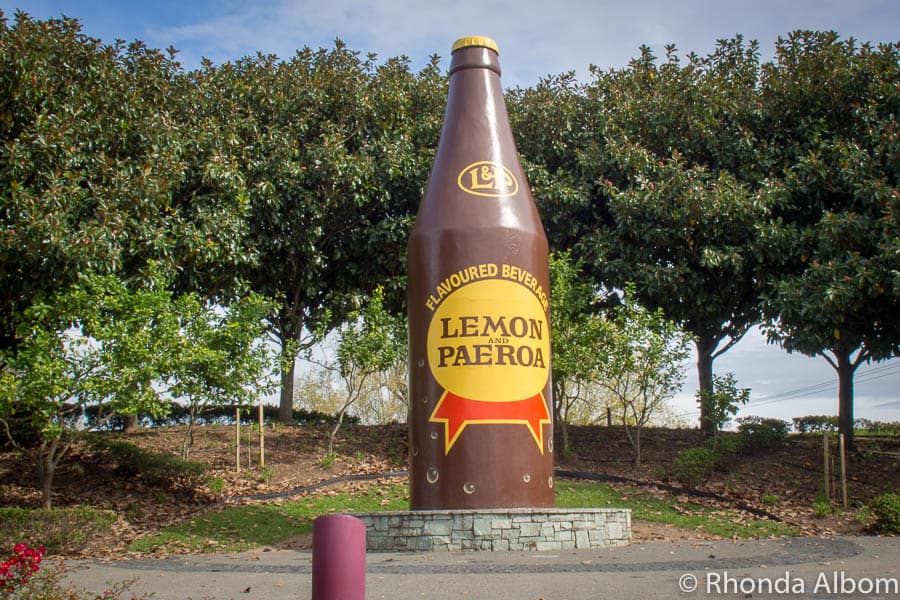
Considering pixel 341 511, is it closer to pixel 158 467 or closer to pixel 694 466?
pixel 158 467

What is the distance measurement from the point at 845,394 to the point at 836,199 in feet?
A: 17.9

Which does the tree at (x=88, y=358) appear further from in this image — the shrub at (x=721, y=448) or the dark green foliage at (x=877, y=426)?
the dark green foliage at (x=877, y=426)

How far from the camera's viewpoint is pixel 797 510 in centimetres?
1855

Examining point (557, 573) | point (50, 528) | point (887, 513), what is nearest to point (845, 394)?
point (887, 513)

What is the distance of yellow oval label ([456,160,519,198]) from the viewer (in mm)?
14281

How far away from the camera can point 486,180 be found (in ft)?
47.1

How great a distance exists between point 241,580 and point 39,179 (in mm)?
11373

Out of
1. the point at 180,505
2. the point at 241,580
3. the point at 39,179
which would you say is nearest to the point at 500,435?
the point at 241,580

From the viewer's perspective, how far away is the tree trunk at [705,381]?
23.4 m

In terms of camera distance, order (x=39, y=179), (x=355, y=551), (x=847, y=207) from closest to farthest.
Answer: (x=355, y=551)
(x=39, y=179)
(x=847, y=207)

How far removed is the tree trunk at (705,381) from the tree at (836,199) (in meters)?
2.18

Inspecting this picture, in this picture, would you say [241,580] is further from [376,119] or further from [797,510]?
[376,119]

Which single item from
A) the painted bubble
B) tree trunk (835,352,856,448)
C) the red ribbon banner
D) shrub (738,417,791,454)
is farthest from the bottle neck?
tree trunk (835,352,856,448)

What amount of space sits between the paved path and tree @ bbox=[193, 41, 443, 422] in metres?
10.1
